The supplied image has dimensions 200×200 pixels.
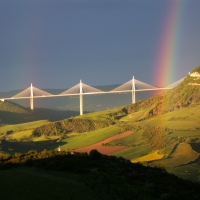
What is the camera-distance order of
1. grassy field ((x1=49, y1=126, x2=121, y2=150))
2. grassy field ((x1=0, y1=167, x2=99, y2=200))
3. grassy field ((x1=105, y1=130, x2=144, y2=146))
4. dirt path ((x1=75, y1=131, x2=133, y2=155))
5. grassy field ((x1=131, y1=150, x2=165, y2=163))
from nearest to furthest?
1. grassy field ((x1=0, y1=167, x2=99, y2=200))
2. grassy field ((x1=131, y1=150, x2=165, y2=163))
3. dirt path ((x1=75, y1=131, x2=133, y2=155))
4. grassy field ((x1=105, y1=130, x2=144, y2=146))
5. grassy field ((x1=49, y1=126, x2=121, y2=150))

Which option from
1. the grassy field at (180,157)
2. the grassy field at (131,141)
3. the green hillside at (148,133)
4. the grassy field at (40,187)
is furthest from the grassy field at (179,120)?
the grassy field at (40,187)

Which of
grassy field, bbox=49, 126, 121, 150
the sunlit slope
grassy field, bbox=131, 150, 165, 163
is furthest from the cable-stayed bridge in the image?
grassy field, bbox=131, 150, 165, 163

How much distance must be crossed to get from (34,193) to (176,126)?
36536 mm

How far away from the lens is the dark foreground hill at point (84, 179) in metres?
8.82

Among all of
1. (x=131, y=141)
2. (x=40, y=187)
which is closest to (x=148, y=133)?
(x=131, y=141)

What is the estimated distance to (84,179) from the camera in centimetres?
982

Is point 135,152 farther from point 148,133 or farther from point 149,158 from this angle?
point 148,133

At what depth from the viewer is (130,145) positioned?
42156 millimetres

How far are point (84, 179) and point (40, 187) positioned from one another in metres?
0.97

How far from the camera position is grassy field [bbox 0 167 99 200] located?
897 cm

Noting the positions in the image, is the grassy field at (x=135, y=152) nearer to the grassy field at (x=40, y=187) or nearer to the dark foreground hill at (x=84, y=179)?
the dark foreground hill at (x=84, y=179)

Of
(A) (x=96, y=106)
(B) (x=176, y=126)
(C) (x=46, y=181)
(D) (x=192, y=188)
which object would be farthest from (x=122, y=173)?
(A) (x=96, y=106)

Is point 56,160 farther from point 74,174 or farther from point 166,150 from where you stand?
point 166,150

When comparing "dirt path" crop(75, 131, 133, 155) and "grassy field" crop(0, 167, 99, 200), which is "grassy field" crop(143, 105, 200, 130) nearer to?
"dirt path" crop(75, 131, 133, 155)
